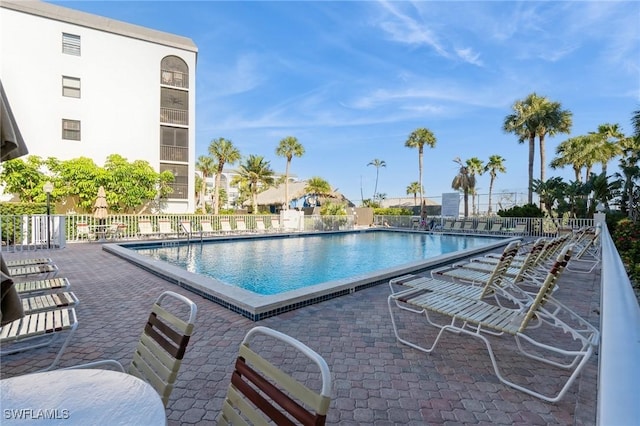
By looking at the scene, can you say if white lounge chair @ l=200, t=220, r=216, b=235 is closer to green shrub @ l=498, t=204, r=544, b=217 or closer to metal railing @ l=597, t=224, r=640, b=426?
metal railing @ l=597, t=224, r=640, b=426

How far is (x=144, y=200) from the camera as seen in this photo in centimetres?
2002

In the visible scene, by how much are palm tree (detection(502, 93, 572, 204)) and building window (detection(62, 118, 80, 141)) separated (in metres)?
28.3

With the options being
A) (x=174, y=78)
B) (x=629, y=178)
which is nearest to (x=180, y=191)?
(x=174, y=78)

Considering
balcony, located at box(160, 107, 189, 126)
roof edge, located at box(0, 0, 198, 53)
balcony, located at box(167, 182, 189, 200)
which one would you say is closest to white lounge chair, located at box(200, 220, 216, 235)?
balcony, located at box(167, 182, 189, 200)

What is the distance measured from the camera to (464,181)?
28734mm

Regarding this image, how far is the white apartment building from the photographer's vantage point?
18.1m

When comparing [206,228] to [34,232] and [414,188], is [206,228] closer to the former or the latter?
[34,232]

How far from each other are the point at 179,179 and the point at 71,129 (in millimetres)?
6397

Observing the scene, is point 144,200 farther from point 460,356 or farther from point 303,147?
point 460,356

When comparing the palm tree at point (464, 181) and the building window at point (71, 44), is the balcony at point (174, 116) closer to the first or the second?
the building window at point (71, 44)

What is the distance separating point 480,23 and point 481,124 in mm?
22314

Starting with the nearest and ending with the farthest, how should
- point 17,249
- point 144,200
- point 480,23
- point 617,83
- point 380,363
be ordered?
point 380,363 → point 17,249 → point 480,23 → point 617,83 → point 144,200

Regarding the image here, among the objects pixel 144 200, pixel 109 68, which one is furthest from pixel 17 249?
pixel 109 68

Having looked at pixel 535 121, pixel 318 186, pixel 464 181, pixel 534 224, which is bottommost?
pixel 534 224
